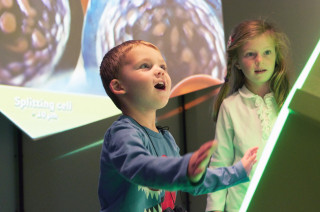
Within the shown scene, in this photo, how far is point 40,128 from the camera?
1.52 m

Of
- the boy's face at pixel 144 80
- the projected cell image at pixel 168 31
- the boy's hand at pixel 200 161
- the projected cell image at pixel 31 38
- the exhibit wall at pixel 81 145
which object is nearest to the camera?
the boy's hand at pixel 200 161

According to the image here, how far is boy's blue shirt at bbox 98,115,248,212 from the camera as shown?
504 mm

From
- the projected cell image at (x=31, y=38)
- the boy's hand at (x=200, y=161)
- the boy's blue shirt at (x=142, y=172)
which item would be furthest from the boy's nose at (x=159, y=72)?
the projected cell image at (x=31, y=38)

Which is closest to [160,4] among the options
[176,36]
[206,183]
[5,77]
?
[176,36]

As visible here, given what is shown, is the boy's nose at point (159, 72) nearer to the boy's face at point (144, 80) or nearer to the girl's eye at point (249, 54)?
the boy's face at point (144, 80)

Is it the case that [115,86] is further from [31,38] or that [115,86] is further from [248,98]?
[31,38]

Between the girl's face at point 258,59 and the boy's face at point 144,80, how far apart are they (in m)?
0.59

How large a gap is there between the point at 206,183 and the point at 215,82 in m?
2.15

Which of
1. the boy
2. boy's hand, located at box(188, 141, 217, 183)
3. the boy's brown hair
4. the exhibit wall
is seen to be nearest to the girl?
the exhibit wall

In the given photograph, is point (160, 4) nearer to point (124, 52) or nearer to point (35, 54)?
point (35, 54)

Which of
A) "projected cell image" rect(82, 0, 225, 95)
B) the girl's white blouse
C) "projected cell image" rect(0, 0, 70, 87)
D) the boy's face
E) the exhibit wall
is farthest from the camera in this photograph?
"projected cell image" rect(82, 0, 225, 95)

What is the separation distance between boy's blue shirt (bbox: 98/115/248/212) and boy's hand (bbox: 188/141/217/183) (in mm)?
→ 10

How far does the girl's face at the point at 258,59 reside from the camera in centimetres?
137

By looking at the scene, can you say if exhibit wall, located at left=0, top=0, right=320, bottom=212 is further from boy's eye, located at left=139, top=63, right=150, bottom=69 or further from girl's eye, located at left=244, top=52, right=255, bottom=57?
boy's eye, located at left=139, top=63, right=150, bottom=69
